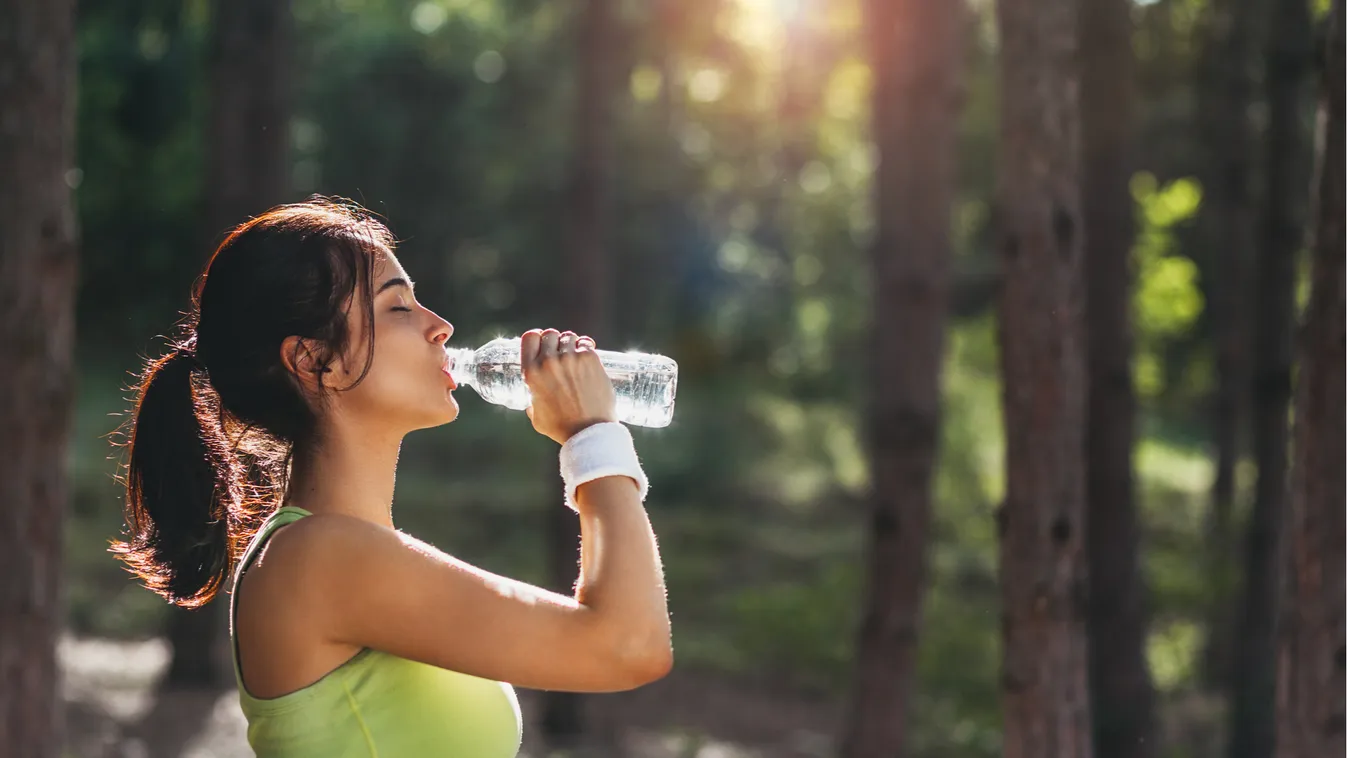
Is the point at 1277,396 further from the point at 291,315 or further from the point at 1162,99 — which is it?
the point at 291,315

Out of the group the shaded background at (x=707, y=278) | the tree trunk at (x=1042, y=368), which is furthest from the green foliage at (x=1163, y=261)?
the tree trunk at (x=1042, y=368)

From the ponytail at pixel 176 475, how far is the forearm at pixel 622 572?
0.73 m

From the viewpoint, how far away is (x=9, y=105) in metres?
5.65

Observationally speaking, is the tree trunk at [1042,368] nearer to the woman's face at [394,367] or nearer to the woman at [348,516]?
the woman at [348,516]

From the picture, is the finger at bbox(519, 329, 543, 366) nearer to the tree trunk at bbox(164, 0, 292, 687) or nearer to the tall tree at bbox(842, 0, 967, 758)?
the tall tree at bbox(842, 0, 967, 758)

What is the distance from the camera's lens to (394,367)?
262cm

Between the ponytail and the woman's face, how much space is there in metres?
0.27

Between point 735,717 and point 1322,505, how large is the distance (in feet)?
30.7

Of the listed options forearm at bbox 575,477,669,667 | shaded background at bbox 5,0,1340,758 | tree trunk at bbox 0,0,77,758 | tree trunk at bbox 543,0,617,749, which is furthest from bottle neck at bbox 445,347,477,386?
tree trunk at bbox 543,0,617,749

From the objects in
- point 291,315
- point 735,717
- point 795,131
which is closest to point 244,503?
point 291,315

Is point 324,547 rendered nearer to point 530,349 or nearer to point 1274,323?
point 530,349

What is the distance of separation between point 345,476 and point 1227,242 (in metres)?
14.6

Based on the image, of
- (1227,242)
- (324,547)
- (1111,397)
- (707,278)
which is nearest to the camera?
(324,547)

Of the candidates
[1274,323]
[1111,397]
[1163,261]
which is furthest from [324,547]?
[1163,261]
